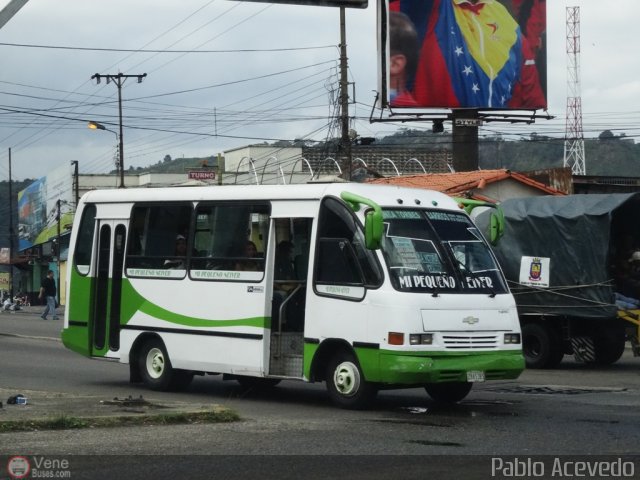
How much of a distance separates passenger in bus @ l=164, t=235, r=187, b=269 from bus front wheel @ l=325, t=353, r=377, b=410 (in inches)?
123

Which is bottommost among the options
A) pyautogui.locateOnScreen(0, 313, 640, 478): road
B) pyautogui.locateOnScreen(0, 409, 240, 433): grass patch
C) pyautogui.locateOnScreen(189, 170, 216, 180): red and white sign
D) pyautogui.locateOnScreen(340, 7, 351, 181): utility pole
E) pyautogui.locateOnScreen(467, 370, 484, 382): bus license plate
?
Result: pyautogui.locateOnScreen(0, 313, 640, 478): road

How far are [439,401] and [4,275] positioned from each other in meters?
76.6

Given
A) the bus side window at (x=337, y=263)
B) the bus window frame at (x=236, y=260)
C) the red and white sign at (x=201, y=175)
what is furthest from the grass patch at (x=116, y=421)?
the red and white sign at (x=201, y=175)

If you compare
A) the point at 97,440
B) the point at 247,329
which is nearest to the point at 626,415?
the point at 247,329

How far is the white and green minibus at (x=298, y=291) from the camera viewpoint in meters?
13.3

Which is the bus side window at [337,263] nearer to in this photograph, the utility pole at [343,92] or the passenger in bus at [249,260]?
the passenger in bus at [249,260]

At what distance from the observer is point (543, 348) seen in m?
19.9

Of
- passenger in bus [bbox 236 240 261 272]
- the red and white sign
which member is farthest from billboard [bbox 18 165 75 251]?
passenger in bus [bbox 236 240 261 272]

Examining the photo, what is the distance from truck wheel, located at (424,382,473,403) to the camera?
567 inches

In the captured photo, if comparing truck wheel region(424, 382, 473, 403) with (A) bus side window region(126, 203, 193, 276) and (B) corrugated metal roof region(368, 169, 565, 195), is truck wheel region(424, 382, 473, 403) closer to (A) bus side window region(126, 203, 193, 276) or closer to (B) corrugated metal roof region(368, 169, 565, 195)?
(A) bus side window region(126, 203, 193, 276)

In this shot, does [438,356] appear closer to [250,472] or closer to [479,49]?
[250,472]

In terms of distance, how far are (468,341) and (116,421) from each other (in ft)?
14.0

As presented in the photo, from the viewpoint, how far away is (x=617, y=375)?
18.8 m

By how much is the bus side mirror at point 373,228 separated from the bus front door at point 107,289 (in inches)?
208
